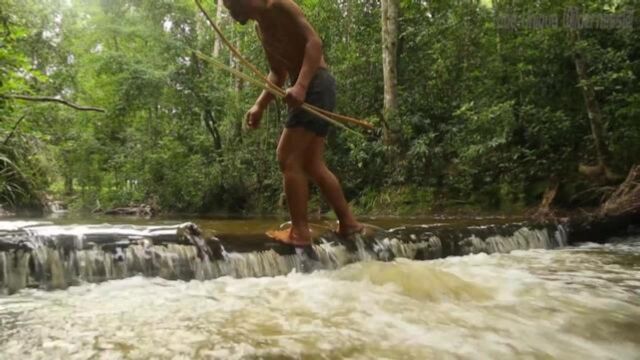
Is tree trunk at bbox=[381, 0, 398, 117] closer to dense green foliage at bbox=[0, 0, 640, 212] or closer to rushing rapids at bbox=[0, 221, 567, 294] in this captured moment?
dense green foliage at bbox=[0, 0, 640, 212]

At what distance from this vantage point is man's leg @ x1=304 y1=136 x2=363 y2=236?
338 centimetres

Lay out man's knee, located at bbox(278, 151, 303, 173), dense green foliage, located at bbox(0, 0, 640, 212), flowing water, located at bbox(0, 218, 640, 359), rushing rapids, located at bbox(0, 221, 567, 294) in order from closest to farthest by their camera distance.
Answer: flowing water, located at bbox(0, 218, 640, 359) → rushing rapids, located at bbox(0, 221, 567, 294) → man's knee, located at bbox(278, 151, 303, 173) → dense green foliage, located at bbox(0, 0, 640, 212)

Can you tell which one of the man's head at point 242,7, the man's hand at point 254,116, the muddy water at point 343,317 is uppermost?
the man's head at point 242,7

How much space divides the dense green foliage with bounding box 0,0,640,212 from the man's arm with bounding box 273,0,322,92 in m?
2.53

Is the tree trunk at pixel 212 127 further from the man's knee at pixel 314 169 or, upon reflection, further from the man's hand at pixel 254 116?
the man's knee at pixel 314 169

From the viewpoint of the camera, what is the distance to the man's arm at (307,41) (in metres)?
3.18

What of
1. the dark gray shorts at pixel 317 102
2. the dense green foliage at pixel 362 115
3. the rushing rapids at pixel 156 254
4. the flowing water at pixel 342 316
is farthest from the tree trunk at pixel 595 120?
the dark gray shorts at pixel 317 102

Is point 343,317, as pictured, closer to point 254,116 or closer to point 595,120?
point 254,116

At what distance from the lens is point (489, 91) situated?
8.30 meters

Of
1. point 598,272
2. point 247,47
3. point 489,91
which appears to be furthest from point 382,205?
point 598,272

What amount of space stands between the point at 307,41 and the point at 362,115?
673 centimetres

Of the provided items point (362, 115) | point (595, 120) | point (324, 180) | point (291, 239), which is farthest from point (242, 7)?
point (362, 115)

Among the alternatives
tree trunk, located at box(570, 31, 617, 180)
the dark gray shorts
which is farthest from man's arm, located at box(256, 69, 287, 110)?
tree trunk, located at box(570, 31, 617, 180)

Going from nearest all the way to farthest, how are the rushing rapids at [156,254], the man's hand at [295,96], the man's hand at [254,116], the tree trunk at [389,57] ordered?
the rushing rapids at [156,254] < the man's hand at [295,96] < the man's hand at [254,116] < the tree trunk at [389,57]
